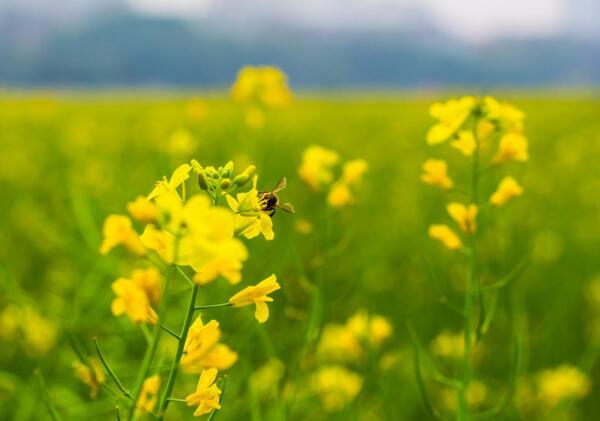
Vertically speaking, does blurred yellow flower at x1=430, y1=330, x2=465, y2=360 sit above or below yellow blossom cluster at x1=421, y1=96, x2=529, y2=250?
below

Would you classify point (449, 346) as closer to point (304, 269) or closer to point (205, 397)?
point (304, 269)

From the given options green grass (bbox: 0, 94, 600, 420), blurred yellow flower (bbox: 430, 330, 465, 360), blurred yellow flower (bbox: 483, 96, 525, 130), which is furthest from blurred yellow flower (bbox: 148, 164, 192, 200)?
blurred yellow flower (bbox: 430, 330, 465, 360)

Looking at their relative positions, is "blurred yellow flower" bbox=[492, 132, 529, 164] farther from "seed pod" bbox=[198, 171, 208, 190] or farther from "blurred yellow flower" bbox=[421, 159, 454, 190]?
"seed pod" bbox=[198, 171, 208, 190]

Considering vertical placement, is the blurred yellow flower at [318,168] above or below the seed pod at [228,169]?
below

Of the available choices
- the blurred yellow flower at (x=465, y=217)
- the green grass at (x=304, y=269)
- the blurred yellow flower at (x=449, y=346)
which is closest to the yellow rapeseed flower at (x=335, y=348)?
the green grass at (x=304, y=269)

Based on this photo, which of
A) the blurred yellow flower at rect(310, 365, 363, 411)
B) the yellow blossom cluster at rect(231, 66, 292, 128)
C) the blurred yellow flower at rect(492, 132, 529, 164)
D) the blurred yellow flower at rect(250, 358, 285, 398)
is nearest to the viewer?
the blurred yellow flower at rect(492, 132, 529, 164)

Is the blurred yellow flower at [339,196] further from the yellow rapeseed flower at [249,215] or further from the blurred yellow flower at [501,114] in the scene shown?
the yellow rapeseed flower at [249,215]

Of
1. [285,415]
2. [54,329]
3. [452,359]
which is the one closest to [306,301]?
[285,415]
